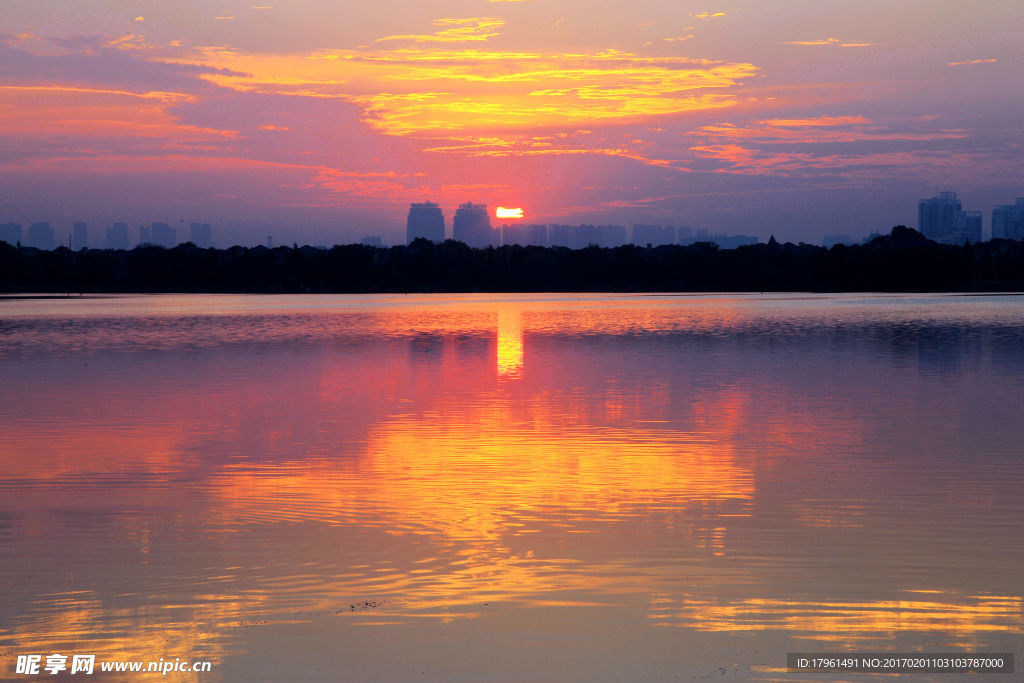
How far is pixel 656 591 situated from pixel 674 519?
8.87 feet

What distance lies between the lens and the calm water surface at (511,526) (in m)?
8.27

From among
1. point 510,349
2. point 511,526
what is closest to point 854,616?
point 511,526

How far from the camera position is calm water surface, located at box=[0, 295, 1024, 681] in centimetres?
827

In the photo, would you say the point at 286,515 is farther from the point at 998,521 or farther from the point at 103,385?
the point at 103,385

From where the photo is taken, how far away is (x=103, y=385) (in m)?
28.4

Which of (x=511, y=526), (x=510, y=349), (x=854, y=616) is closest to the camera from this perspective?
(x=854, y=616)

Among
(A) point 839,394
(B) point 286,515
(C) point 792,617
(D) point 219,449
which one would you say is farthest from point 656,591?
(A) point 839,394

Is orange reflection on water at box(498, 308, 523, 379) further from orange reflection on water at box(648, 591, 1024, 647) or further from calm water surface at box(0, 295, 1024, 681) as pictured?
orange reflection on water at box(648, 591, 1024, 647)

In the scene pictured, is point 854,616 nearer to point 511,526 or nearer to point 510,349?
point 511,526

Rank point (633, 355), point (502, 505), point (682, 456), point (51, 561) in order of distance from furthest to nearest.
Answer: point (633, 355)
point (682, 456)
point (502, 505)
point (51, 561)

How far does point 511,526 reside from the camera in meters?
11.8

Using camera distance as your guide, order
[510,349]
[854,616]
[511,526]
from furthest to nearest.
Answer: [510,349], [511,526], [854,616]

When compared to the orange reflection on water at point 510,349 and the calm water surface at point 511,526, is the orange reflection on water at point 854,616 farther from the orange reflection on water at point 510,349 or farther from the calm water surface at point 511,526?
the orange reflection on water at point 510,349

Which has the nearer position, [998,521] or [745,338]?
[998,521]
